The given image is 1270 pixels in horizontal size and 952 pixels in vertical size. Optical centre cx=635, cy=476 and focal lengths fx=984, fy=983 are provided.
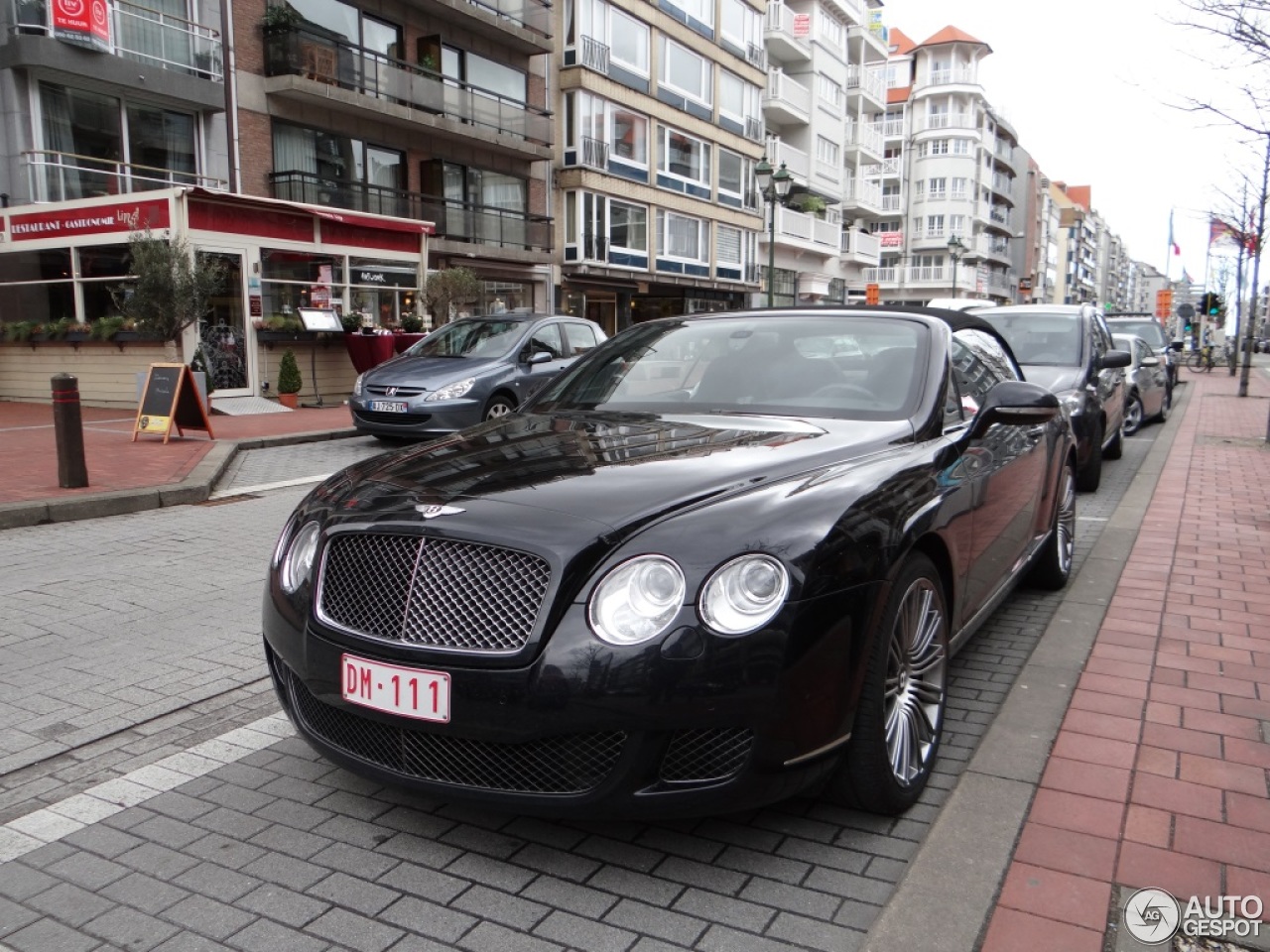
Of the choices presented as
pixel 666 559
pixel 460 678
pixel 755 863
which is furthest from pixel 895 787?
pixel 460 678

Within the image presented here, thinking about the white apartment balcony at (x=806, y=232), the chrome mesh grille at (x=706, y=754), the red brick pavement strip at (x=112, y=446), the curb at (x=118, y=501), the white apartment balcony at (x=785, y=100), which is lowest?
the curb at (x=118, y=501)

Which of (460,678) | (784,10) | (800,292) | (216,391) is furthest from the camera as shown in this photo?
(800,292)

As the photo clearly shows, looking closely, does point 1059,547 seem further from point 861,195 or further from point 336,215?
point 861,195

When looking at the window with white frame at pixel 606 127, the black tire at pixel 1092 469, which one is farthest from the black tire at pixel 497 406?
the window with white frame at pixel 606 127

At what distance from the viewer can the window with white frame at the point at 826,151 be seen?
47156mm

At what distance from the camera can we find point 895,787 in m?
2.82

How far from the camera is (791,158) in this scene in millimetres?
44719

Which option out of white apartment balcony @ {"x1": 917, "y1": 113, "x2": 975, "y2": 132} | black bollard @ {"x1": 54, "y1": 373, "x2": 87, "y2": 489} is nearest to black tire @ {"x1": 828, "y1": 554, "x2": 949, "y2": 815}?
black bollard @ {"x1": 54, "y1": 373, "x2": 87, "y2": 489}

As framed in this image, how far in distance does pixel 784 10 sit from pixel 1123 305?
179 meters

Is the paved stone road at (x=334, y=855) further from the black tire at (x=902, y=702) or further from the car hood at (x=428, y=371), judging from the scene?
the car hood at (x=428, y=371)

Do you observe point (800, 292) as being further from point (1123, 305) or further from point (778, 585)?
point (1123, 305)

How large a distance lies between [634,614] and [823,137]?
161 ft

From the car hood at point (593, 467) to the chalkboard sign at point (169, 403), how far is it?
9078 millimetres

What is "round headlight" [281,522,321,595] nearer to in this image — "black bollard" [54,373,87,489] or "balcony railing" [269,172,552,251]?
"black bollard" [54,373,87,489]
